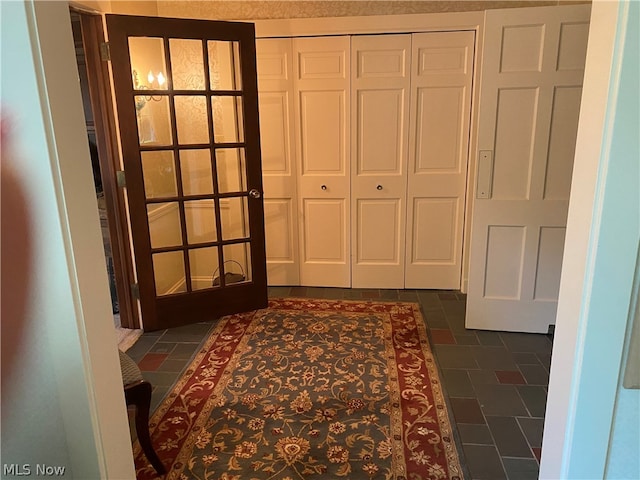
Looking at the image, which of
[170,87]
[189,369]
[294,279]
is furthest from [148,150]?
[294,279]

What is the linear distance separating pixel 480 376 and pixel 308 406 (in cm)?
102

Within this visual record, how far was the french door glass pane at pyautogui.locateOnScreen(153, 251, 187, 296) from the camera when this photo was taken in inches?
129

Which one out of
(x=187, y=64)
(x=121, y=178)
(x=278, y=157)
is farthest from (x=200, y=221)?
(x=187, y=64)

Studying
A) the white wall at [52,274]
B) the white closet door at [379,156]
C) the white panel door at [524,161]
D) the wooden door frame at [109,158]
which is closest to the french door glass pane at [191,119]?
the wooden door frame at [109,158]

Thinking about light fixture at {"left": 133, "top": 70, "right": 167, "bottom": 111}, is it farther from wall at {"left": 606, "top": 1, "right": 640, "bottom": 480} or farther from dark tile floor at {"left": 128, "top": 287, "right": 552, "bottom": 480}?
wall at {"left": 606, "top": 1, "right": 640, "bottom": 480}

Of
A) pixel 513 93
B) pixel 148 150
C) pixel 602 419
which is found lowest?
pixel 602 419

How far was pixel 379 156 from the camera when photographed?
376cm

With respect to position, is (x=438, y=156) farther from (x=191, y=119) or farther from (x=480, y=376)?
(x=191, y=119)

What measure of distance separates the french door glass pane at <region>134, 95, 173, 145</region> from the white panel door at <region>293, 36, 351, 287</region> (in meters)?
1.09

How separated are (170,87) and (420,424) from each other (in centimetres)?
248

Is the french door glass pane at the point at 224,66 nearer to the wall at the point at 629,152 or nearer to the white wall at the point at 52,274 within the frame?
the white wall at the point at 52,274

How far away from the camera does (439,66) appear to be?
138 inches

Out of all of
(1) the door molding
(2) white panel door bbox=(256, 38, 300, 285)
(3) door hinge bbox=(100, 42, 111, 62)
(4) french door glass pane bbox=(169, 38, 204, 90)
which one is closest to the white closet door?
(1) the door molding

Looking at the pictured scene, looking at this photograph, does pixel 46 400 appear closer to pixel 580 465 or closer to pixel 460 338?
pixel 580 465
